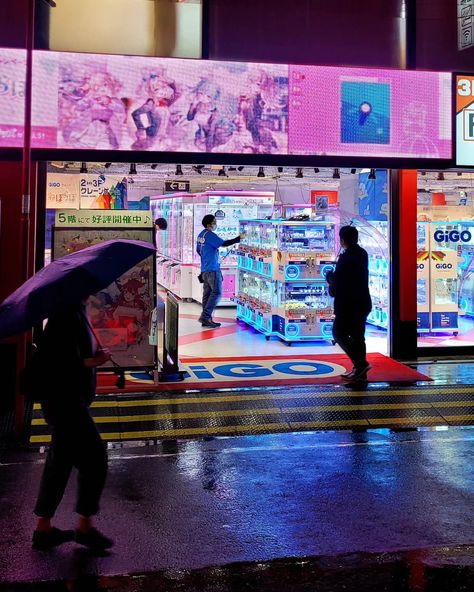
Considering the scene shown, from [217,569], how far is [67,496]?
166 centimetres

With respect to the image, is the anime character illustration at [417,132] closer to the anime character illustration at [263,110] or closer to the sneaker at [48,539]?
the anime character illustration at [263,110]

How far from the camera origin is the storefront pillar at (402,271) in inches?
428

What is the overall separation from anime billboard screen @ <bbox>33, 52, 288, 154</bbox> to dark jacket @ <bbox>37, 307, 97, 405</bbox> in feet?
18.0

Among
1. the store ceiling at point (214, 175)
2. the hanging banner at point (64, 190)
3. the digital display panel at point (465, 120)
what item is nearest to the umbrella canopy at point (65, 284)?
the digital display panel at point (465, 120)

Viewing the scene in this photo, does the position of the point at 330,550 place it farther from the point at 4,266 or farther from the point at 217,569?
the point at 4,266

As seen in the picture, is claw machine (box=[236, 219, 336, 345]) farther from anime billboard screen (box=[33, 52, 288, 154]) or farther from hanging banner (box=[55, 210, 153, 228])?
hanging banner (box=[55, 210, 153, 228])

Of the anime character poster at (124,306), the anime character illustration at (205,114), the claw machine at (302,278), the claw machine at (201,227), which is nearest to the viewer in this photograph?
the anime character poster at (124,306)

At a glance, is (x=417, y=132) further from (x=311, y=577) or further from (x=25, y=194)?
(x=311, y=577)

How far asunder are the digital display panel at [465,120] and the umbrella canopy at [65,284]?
23.5ft

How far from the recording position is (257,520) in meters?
4.80

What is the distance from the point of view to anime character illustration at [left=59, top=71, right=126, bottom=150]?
934cm

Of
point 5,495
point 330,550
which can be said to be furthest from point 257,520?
point 5,495

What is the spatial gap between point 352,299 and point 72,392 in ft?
17.4

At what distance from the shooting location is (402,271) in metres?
10.9
